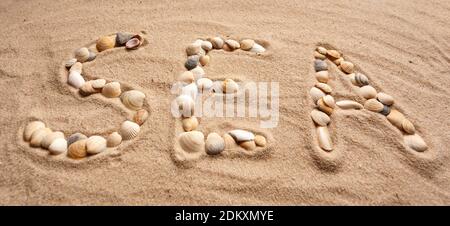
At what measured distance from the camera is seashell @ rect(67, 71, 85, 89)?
1.96m

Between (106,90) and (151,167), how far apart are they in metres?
0.64

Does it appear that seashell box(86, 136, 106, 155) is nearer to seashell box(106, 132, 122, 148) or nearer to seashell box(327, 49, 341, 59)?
seashell box(106, 132, 122, 148)

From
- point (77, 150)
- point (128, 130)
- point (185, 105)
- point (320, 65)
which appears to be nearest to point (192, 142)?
point (185, 105)

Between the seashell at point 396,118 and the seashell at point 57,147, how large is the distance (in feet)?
6.34

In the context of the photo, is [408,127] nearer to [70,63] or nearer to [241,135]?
[241,135]

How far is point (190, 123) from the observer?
176 cm

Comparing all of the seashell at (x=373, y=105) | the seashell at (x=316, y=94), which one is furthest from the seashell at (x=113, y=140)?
the seashell at (x=373, y=105)

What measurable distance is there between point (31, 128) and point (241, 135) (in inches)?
47.4

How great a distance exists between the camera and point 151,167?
1615mm

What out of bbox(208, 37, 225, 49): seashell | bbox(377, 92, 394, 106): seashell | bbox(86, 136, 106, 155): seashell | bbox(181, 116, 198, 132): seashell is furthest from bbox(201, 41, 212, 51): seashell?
bbox(377, 92, 394, 106): seashell

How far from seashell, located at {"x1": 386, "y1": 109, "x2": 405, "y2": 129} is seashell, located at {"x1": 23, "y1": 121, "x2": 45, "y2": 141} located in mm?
2099

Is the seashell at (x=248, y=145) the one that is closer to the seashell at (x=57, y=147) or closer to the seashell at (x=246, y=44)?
the seashell at (x=246, y=44)

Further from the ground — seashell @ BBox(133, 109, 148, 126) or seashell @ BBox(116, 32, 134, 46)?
seashell @ BBox(116, 32, 134, 46)
